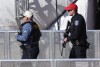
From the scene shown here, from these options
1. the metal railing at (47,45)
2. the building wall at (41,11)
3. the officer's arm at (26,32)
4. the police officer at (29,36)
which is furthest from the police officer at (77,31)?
the building wall at (41,11)

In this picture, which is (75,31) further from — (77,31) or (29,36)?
(29,36)

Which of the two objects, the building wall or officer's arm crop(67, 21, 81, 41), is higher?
the building wall

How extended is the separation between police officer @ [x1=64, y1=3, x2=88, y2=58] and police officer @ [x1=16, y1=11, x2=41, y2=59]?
0.66 m

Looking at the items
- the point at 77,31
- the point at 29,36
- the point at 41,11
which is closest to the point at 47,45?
the point at 29,36

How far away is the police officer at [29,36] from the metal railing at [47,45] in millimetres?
2237

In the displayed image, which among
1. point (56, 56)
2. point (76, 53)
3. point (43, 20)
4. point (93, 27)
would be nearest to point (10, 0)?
point (43, 20)

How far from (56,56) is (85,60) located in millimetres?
4247

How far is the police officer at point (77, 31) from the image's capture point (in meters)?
8.61

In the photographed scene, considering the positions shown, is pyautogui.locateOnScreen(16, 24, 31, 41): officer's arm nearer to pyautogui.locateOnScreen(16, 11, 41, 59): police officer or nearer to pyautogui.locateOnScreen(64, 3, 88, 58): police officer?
pyautogui.locateOnScreen(16, 11, 41, 59): police officer

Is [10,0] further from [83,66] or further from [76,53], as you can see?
[83,66]

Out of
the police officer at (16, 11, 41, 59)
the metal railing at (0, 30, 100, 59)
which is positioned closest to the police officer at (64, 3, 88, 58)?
the police officer at (16, 11, 41, 59)

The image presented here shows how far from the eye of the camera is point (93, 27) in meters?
14.6

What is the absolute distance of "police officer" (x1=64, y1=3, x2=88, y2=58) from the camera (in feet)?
28.2

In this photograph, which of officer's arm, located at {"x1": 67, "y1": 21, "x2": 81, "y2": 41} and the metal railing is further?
the metal railing
